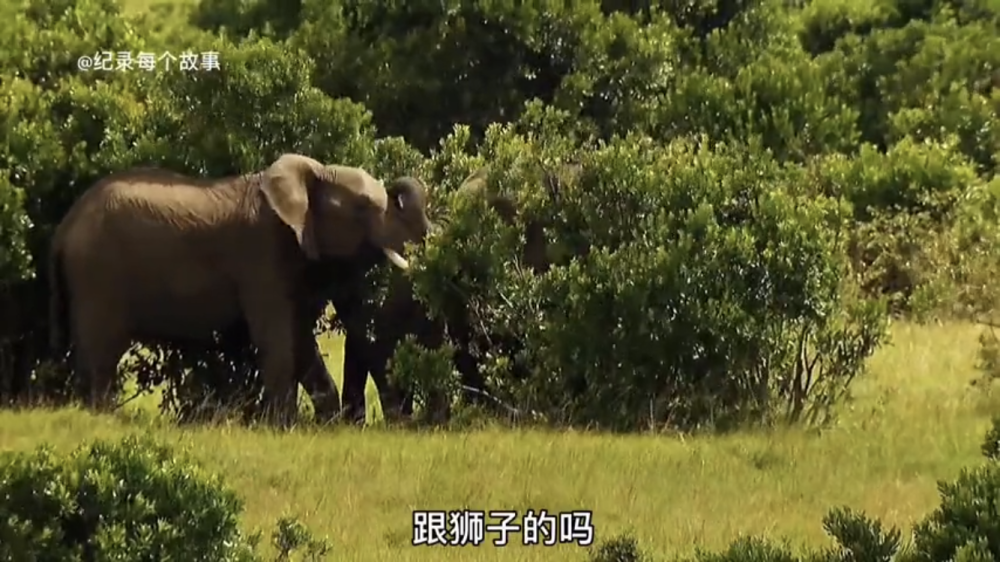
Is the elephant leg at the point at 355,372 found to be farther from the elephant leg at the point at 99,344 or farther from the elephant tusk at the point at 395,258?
the elephant leg at the point at 99,344

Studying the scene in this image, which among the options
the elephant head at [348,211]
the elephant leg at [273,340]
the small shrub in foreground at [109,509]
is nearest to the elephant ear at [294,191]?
the elephant head at [348,211]

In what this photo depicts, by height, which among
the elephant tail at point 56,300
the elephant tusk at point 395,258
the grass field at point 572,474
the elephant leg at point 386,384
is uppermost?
the elephant tusk at point 395,258

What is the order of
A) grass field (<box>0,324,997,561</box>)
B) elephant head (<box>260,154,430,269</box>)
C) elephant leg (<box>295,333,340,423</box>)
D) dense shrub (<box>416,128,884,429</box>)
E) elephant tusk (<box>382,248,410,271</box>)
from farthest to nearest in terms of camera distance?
elephant tusk (<box>382,248,410,271</box>), elephant leg (<box>295,333,340,423</box>), elephant head (<box>260,154,430,269</box>), dense shrub (<box>416,128,884,429</box>), grass field (<box>0,324,997,561</box>)

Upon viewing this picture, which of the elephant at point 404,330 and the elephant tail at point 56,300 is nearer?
the elephant tail at point 56,300

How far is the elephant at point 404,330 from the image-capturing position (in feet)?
40.4

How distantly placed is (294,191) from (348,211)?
0.52 meters

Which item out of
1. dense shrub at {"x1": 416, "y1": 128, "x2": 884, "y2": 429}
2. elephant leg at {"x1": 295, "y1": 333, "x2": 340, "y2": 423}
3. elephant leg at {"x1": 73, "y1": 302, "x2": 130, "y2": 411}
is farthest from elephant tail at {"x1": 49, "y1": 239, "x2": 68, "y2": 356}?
dense shrub at {"x1": 416, "y1": 128, "x2": 884, "y2": 429}

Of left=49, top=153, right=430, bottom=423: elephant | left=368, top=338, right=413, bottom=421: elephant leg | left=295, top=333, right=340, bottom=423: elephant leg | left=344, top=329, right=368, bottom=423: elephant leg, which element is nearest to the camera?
left=49, top=153, right=430, bottom=423: elephant

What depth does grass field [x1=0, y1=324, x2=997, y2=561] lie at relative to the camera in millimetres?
8938

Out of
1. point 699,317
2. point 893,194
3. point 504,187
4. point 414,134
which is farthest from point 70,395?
point 893,194

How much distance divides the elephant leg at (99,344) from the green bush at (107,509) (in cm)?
582

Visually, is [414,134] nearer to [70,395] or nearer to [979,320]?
[979,320]

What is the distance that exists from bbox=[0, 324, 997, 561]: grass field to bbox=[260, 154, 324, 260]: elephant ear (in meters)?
1.62

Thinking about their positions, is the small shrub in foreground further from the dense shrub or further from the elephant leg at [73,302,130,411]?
the elephant leg at [73,302,130,411]
